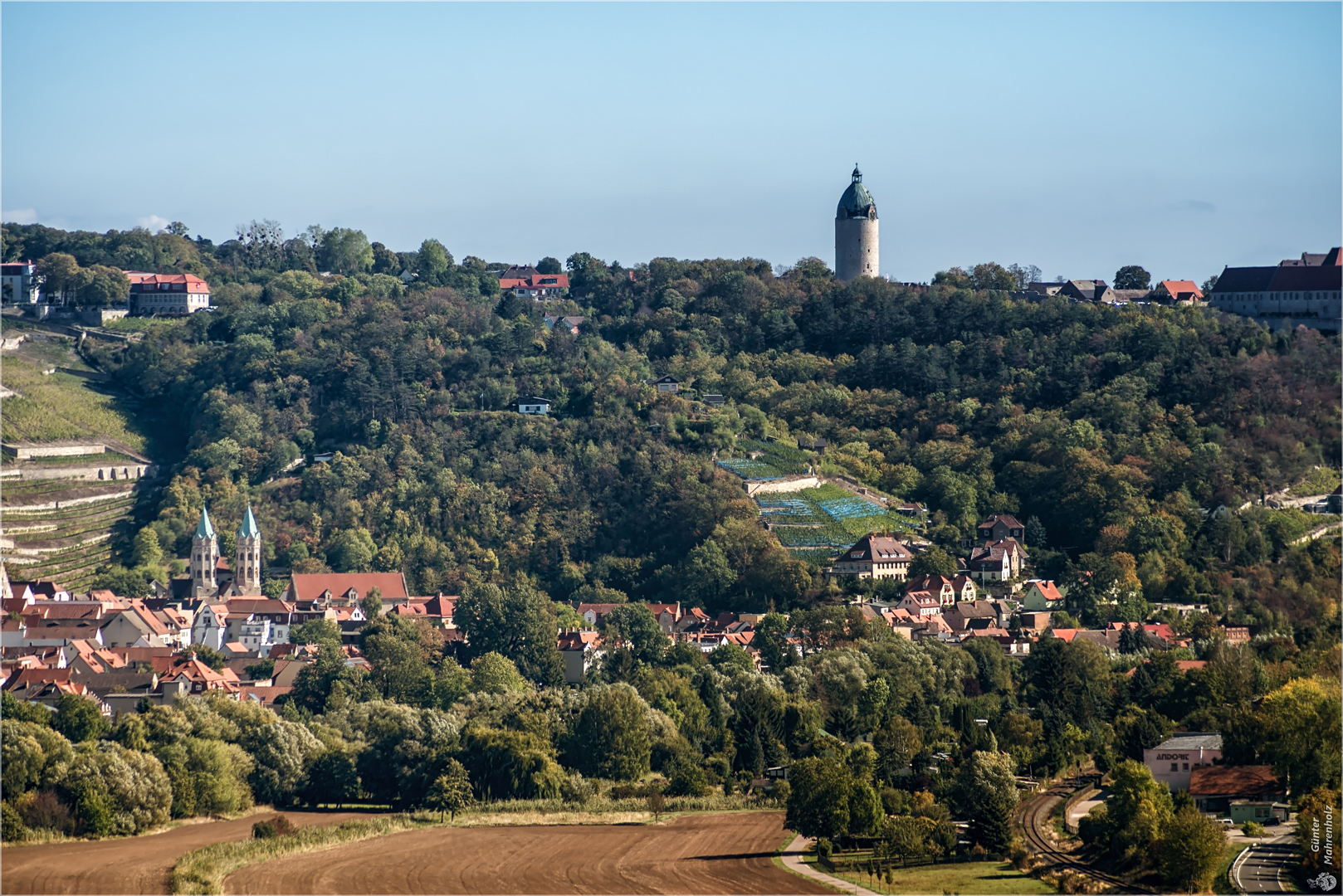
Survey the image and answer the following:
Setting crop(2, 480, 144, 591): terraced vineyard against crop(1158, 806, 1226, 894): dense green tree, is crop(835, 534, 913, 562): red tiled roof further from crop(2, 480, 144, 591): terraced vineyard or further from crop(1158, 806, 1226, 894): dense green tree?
crop(1158, 806, 1226, 894): dense green tree

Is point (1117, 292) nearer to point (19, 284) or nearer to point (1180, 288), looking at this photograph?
point (1180, 288)

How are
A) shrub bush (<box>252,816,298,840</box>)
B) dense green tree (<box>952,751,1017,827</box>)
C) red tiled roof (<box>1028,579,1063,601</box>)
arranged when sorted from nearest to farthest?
dense green tree (<box>952,751,1017,827</box>) < shrub bush (<box>252,816,298,840</box>) < red tiled roof (<box>1028,579,1063,601</box>)

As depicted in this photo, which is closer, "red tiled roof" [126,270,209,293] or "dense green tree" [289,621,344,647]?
"dense green tree" [289,621,344,647]

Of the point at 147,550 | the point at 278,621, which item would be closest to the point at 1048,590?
the point at 278,621

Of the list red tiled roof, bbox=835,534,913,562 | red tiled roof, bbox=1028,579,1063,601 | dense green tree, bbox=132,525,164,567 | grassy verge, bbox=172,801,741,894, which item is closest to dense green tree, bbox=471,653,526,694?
grassy verge, bbox=172,801,741,894

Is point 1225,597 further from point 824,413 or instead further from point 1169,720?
point 824,413
